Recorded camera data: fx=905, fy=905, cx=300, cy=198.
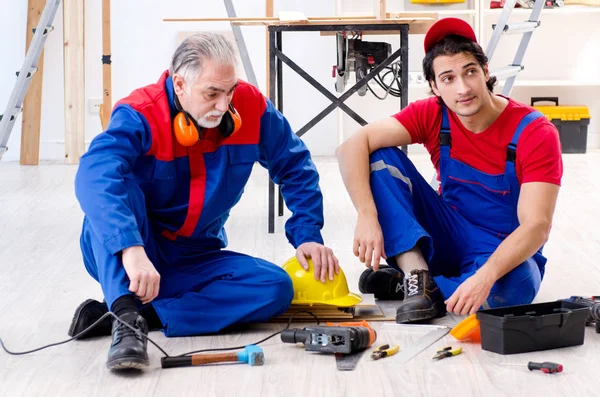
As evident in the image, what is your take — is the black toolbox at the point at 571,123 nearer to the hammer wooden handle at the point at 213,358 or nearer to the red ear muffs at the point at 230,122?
the red ear muffs at the point at 230,122

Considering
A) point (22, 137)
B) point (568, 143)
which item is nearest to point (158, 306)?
point (22, 137)

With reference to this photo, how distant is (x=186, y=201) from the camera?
250 cm

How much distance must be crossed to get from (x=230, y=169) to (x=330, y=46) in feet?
14.0

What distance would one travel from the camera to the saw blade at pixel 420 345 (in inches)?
87.8

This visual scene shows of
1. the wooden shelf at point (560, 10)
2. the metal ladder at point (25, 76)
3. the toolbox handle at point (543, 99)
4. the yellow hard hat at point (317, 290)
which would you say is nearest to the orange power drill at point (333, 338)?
the yellow hard hat at point (317, 290)

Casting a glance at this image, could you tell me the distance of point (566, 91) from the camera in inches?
270

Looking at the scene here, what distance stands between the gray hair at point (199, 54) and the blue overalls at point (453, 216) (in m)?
0.61

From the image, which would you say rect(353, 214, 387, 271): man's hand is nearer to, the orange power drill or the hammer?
the orange power drill

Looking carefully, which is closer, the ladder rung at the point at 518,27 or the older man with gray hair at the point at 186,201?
the older man with gray hair at the point at 186,201

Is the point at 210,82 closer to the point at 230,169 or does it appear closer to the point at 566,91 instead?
the point at 230,169

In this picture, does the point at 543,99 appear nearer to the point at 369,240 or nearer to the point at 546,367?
the point at 369,240

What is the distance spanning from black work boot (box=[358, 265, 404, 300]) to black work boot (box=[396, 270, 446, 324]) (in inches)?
12.1

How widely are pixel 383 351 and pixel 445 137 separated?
75cm

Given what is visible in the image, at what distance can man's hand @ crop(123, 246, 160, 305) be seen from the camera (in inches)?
84.1
